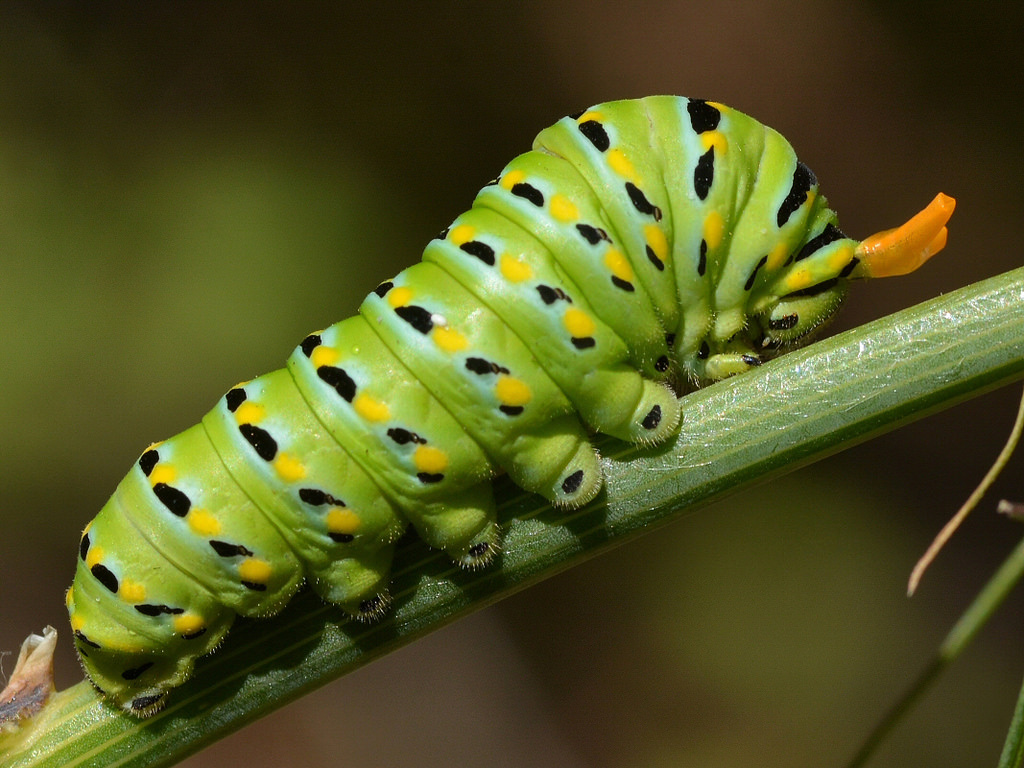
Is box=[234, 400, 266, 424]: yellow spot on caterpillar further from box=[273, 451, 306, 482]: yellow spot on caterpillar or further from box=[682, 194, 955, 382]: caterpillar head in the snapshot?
box=[682, 194, 955, 382]: caterpillar head

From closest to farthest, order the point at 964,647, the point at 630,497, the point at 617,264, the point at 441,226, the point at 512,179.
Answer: the point at 964,647 < the point at 630,497 < the point at 617,264 < the point at 512,179 < the point at 441,226

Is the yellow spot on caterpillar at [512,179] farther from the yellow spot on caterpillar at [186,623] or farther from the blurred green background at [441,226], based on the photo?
the blurred green background at [441,226]

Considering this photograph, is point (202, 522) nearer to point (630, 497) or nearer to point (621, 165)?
point (630, 497)

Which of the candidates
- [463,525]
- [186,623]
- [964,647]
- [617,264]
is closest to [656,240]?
[617,264]

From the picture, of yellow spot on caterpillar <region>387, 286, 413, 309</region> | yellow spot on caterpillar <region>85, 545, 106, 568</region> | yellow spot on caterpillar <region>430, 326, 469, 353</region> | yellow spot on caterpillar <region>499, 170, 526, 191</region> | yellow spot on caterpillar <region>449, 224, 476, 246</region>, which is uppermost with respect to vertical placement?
yellow spot on caterpillar <region>499, 170, 526, 191</region>

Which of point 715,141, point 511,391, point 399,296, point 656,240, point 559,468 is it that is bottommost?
point 559,468

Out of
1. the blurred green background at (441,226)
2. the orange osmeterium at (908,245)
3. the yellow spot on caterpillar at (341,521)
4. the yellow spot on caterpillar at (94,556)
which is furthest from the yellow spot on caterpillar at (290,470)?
the blurred green background at (441,226)

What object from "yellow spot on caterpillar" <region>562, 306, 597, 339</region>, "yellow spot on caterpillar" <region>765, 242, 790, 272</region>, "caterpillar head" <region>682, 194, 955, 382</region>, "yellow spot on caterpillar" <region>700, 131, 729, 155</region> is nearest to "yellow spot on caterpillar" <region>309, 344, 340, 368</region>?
→ "yellow spot on caterpillar" <region>562, 306, 597, 339</region>

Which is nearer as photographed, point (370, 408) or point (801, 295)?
point (370, 408)
